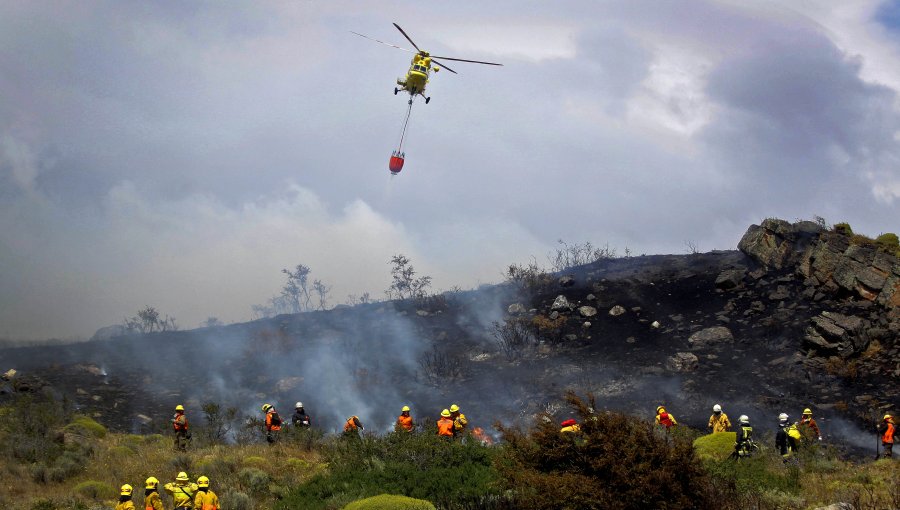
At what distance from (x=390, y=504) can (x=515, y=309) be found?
1085 inches

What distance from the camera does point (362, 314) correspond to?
4484cm

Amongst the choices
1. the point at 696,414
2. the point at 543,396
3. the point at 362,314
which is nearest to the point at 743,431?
the point at 696,414

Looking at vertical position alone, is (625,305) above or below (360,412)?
above

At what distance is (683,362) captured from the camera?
30.5 m

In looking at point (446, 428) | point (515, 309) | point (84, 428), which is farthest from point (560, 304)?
point (84, 428)

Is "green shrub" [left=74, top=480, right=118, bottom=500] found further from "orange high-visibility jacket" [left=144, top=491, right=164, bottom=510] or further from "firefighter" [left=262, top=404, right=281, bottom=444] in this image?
"orange high-visibility jacket" [left=144, top=491, right=164, bottom=510]

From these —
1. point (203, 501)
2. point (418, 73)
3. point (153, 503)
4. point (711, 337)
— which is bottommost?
point (153, 503)

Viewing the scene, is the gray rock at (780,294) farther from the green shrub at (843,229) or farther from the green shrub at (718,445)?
the green shrub at (718,445)

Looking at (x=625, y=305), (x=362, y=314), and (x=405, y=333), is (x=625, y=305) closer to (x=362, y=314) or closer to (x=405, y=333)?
(x=405, y=333)

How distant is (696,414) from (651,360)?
17.0 feet

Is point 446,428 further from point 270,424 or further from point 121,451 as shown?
point 121,451

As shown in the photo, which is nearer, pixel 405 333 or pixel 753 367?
pixel 753 367

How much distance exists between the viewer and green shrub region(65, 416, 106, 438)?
24.5m

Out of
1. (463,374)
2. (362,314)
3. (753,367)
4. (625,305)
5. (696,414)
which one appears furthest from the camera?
(362,314)
